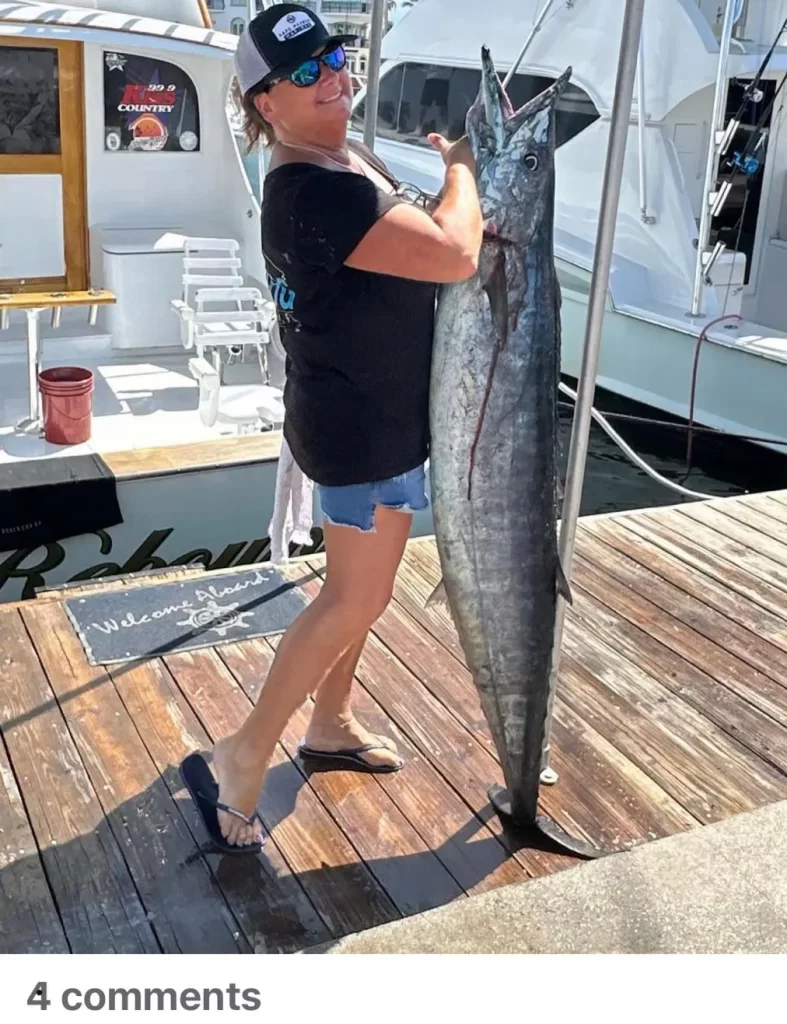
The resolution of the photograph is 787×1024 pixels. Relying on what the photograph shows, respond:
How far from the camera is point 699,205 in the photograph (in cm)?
895

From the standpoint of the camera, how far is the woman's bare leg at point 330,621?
2.35 metres

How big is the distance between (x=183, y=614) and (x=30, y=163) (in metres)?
4.18

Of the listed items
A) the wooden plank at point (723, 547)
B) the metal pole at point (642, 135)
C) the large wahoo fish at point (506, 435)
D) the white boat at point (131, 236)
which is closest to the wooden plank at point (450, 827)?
the large wahoo fish at point (506, 435)

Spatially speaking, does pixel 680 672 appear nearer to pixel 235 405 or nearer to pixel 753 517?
pixel 753 517

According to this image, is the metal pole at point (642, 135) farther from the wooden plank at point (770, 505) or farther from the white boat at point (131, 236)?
the wooden plank at point (770, 505)

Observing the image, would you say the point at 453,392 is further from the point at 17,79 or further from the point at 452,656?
the point at 17,79

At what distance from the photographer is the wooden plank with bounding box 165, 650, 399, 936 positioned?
93.4 inches

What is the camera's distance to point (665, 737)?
10.1 ft

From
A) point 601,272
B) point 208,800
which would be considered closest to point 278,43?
point 601,272

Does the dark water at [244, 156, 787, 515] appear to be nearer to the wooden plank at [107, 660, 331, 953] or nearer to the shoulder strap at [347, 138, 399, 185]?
the wooden plank at [107, 660, 331, 953]

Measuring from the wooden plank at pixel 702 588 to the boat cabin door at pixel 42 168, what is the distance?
13.4 feet

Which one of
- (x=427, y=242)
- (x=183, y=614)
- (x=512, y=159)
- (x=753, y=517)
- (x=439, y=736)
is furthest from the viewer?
(x=753, y=517)

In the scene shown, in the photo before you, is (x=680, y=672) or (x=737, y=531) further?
(x=737, y=531)

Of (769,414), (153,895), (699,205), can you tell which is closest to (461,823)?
(153,895)
